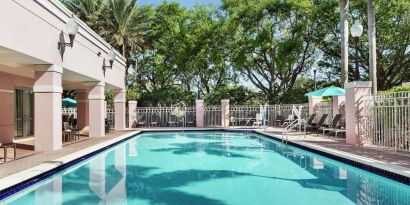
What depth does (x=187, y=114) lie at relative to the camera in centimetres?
2652

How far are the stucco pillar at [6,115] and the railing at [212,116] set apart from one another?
1447 cm

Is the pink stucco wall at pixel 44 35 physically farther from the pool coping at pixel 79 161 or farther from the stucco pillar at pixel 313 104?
the stucco pillar at pixel 313 104

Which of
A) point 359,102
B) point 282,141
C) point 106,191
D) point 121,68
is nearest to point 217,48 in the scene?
point 121,68

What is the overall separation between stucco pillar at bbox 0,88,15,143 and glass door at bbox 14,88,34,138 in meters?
1.46

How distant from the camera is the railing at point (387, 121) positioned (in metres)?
9.97

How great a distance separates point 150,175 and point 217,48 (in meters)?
19.9

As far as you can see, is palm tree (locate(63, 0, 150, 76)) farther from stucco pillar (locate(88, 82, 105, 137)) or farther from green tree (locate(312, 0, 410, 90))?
green tree (locate(312, 0, 410, 90))

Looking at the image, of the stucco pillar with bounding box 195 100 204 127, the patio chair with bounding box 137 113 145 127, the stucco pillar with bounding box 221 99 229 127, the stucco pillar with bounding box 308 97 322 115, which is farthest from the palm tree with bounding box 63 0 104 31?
the stucco pillar with bounding box 308 97 322 115

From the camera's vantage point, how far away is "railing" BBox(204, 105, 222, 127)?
26.6m

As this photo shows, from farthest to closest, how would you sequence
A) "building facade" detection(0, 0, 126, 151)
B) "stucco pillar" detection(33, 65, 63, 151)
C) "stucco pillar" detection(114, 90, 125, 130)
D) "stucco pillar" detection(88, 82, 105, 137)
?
"stucco pillar" detection(114, 90, 125, 130) < "stucco pillar" detection(88, 82, 105, 137) < "stucco pillar" detection(33, 65, 63, 151) < "building facade" detection(0, 0, 126, 151)

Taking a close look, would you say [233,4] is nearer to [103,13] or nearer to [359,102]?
[103,13]

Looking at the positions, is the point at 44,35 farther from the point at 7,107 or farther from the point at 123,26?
the point at 123,26

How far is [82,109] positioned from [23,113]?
5.74m

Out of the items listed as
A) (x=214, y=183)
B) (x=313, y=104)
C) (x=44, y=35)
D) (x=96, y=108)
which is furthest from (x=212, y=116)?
(x=214, y=183)
